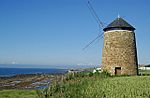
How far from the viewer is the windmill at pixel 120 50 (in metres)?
28.6

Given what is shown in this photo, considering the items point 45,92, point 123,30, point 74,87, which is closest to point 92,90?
point 74,87

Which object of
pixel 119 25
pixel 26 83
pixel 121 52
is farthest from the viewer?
pixel 26 83

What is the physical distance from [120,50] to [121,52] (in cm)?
23

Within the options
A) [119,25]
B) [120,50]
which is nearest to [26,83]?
[120,50]

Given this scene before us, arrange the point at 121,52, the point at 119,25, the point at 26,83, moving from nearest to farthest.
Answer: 1. the point at 121,52
2. the point at 119,25
3. the point at 26,83

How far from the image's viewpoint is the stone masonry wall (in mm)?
28609

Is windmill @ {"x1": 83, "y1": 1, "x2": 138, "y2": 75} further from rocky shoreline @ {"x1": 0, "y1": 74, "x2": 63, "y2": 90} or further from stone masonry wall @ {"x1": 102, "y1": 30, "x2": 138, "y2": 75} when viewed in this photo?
rocky shoreline @ {"x1": 0, "y1": 74, "x2": 63, "y2": 90}

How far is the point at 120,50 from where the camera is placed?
28703mm

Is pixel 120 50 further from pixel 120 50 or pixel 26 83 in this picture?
pixel 26 83

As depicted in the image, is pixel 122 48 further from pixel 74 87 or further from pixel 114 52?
pixel 74 87

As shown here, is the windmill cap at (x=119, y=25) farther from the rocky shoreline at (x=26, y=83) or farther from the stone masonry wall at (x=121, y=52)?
the rocky shoreline at (x=26, y=83)

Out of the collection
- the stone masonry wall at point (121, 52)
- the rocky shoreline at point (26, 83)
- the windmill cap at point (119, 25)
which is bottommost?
the rocky shoreline at point (26, 83)

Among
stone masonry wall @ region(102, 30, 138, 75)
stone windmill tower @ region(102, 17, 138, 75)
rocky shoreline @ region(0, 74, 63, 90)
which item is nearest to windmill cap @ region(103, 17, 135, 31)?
stone windmill tower @ region(102, 17, 138, 75)

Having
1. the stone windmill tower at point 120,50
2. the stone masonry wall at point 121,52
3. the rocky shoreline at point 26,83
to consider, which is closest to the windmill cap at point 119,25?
the stone windmill tower at point 120,50
